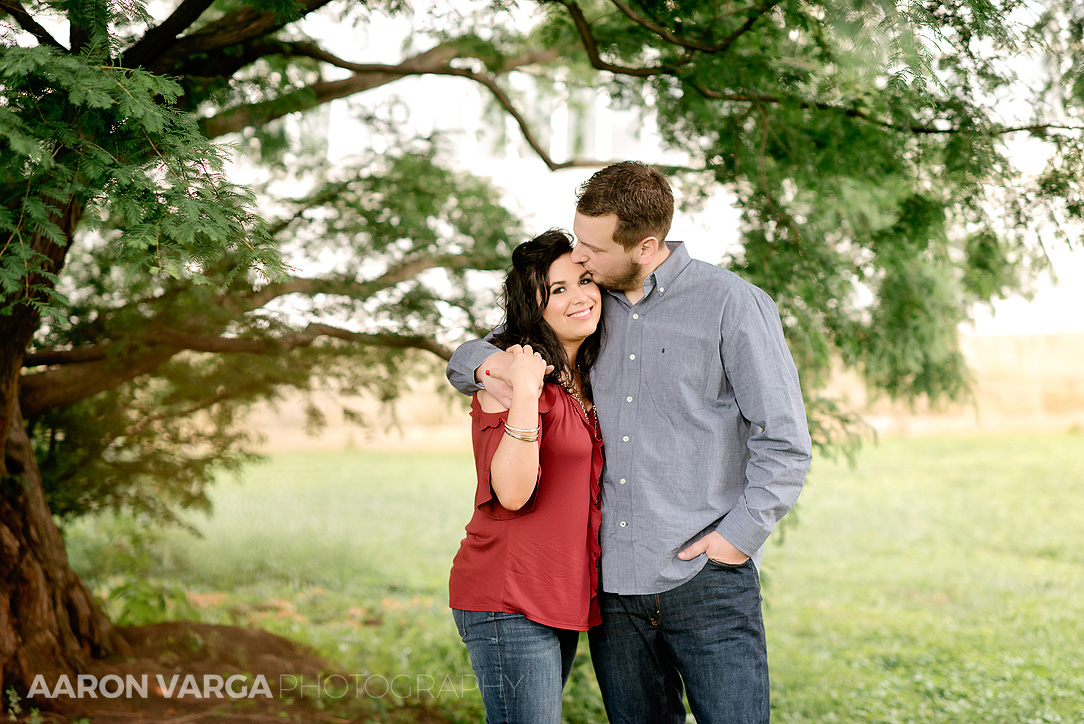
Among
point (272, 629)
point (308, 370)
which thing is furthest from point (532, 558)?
point (272, 629)

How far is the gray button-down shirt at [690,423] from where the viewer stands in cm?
227

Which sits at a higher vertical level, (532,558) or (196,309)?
(196,309)

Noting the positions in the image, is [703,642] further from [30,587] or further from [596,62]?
[30,587]

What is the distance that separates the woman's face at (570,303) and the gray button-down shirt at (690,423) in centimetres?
12

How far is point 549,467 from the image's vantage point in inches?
91.7

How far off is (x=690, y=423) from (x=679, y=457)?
0.31 ft

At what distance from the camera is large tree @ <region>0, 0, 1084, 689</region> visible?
88.0 inches

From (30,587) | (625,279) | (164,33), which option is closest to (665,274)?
(625,279)

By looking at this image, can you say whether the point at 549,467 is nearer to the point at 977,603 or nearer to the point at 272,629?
the point at 272,629

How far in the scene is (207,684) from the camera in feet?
14.9

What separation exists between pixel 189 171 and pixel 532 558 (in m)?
1.28

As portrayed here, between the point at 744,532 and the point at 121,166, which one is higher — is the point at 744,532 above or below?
below

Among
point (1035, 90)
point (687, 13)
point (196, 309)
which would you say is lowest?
point (196, 309)

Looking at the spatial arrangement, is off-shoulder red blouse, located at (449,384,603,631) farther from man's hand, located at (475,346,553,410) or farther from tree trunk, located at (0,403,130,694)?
tree trunk, located at (0,403,130,694)
